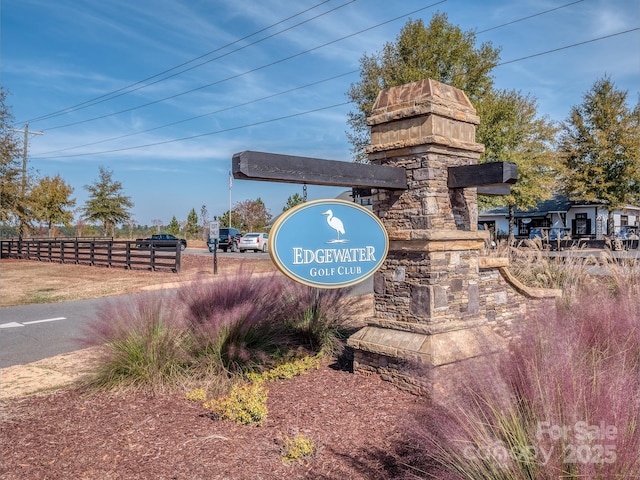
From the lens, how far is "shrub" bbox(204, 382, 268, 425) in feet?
12.3

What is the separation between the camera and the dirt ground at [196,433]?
10.1 ft

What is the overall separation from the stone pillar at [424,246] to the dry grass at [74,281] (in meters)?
4.93

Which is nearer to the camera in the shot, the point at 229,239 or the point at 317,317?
the point at 317,317

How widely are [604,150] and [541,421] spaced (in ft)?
101

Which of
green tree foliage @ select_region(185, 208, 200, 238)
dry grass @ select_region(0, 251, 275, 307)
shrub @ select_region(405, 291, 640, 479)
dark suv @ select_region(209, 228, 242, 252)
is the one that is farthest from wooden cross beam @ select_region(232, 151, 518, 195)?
green tree foliage @ select_region(185, 208, 200, 238)

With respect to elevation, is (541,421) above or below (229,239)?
below

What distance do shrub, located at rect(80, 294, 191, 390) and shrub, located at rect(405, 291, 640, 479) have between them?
258 centimetres

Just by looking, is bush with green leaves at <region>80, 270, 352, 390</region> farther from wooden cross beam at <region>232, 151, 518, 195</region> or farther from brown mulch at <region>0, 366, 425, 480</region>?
wooden cross beam at <region>232, 151, 518, 195</region>

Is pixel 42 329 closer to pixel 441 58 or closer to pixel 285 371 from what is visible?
pixel 285 371

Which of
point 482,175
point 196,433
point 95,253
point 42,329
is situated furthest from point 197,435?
point 95,253

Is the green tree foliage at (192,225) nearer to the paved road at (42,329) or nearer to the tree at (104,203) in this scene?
the tree at (104,203)

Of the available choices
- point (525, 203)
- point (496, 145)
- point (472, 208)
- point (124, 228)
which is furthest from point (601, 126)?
point (124, 228)

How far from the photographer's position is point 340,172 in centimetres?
447

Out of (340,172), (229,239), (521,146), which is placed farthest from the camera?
(229,239)
